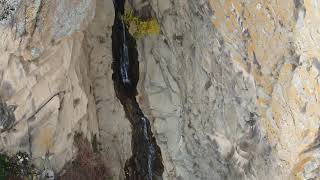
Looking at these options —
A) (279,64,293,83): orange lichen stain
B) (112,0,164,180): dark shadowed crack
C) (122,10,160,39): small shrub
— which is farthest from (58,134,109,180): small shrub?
(279,64,293,83): orange lichen stain

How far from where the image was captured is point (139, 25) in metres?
13.9

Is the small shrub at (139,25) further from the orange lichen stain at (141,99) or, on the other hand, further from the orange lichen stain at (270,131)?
the orange lichen stain at (270,131)

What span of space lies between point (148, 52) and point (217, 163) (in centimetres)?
373

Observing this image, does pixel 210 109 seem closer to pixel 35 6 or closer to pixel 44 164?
pixel 44 164

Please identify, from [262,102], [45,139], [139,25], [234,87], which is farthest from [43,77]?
[262,102]

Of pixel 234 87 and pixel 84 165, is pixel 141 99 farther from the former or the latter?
pixel 234 87

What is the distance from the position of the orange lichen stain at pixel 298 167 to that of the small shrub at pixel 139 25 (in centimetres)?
553

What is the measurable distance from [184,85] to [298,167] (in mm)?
4267

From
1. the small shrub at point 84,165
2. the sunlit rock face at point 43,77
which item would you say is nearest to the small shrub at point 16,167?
the sunlit rock face at point 43,77

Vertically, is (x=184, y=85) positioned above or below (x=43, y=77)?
Answer: below

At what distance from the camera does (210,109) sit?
490 inches

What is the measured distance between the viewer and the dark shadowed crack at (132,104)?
14320 mm

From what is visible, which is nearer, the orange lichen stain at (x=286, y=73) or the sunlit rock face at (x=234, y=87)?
the sunlit rock face at (x=234, y=87)

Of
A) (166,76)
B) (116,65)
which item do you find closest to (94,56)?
(116,65)
